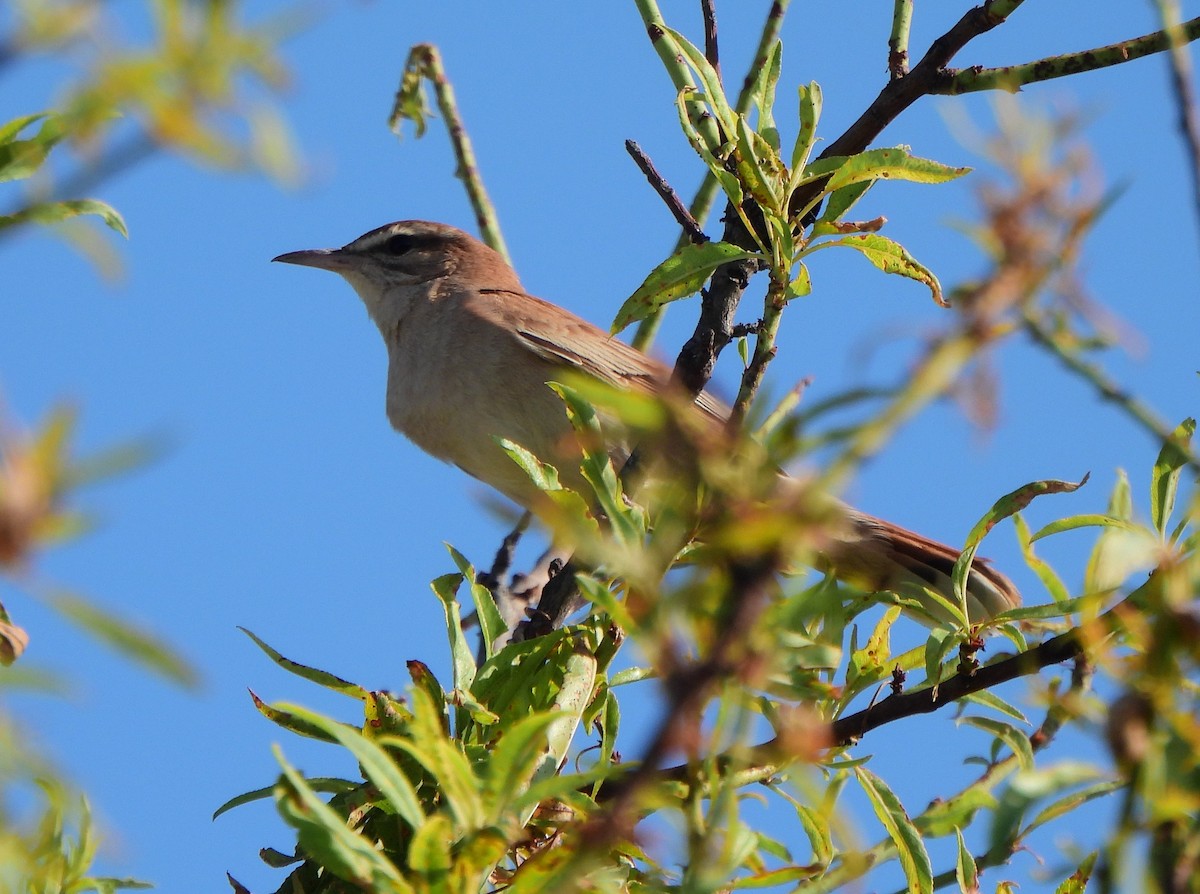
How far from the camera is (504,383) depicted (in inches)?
244

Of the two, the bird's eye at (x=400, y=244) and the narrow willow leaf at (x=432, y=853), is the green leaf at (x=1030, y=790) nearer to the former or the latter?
the narrow willow leaf at (x=432, y=853)

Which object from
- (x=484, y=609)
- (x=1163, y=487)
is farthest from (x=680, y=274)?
(x=1163, y=487)

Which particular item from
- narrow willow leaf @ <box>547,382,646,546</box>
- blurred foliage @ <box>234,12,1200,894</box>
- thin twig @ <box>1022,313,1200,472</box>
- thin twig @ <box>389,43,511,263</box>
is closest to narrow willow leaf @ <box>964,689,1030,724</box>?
blurred foliage @ <box>234,12,1200,894</box>

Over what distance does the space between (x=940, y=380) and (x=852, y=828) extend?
0.69 m

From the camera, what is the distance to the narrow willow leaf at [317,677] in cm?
270

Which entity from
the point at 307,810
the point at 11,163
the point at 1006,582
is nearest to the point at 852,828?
the point at 307,810

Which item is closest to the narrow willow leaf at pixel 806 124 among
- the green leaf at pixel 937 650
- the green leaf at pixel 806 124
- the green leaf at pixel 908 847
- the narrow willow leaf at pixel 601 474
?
the green leaf at pixel 806 124

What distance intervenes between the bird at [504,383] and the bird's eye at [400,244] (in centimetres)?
41

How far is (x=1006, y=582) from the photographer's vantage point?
14.6 feet

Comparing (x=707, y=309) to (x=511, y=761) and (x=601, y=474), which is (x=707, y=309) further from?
(x=511, y=761)

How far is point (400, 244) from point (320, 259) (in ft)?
1.58

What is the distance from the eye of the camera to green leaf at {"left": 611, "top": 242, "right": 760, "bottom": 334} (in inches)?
111

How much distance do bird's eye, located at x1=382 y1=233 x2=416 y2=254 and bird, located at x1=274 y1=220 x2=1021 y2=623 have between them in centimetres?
41

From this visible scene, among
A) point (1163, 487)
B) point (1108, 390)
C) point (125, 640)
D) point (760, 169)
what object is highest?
point (760, 169)
